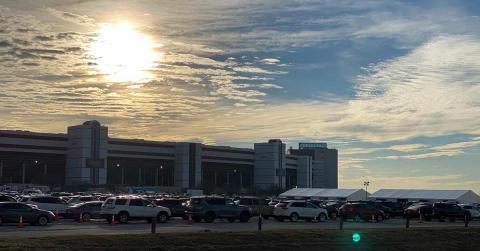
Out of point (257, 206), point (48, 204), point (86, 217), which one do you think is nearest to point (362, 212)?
point (257, 206)

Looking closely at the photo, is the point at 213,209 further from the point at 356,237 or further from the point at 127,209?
the point at 356,237

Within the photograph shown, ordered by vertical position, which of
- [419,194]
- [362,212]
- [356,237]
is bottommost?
[356,237]

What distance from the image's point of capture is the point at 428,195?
4198 inches

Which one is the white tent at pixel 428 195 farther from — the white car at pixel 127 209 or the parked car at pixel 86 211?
the parked car at pixel 86 211

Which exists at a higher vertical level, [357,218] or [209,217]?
[209,217]

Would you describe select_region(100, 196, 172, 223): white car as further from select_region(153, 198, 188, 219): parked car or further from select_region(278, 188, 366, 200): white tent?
select_region(278, 188, 366, 200): white tent

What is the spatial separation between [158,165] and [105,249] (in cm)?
11614

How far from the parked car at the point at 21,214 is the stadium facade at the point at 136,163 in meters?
79.2

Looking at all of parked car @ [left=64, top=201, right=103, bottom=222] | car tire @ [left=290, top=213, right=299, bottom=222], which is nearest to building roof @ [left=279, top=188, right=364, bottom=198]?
car tire @ [left=290, top=213, right=299, bottom=222]

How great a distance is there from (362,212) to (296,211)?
8.30 metres

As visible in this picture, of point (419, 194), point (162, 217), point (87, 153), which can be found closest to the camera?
point (162, 217)

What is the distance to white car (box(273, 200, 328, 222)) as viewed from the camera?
5062 centimetres

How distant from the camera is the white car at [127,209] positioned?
141 feet

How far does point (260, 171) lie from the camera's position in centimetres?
15512
